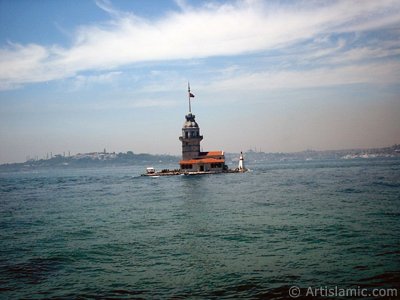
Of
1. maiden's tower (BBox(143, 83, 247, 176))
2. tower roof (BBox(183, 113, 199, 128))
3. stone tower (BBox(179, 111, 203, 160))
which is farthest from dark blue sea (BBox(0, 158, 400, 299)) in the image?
tower roof (BBox(183, 113, 199, 128))

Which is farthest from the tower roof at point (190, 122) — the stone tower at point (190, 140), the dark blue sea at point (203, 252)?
the dark blue sea at point (203, 252)

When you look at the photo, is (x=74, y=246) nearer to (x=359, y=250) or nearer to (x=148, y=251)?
(x=148, y=251)

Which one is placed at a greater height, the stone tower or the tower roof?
the tower roof

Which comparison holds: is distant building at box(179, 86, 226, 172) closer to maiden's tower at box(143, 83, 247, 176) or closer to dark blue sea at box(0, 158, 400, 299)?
maiden's tower at box(143, 83, 247, 176)

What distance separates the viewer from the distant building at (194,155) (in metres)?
96.2

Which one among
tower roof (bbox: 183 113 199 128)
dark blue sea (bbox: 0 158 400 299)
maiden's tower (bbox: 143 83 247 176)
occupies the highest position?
tower roof (bbox: 183 113 199 128)

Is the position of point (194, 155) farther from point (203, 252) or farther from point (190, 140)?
point (203, 252)

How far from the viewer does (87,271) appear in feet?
52.7

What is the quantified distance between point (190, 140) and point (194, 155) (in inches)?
181

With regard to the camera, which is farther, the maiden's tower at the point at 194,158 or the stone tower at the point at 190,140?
the stone tower at the point at 190,140

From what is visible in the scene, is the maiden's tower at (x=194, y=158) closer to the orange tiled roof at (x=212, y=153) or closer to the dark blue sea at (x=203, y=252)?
the orange tiled roof at (x=212, y=153)

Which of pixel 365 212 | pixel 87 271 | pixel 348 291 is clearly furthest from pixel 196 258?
pixel 365 212

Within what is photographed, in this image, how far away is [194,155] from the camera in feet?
346

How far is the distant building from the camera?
96.2 metres
